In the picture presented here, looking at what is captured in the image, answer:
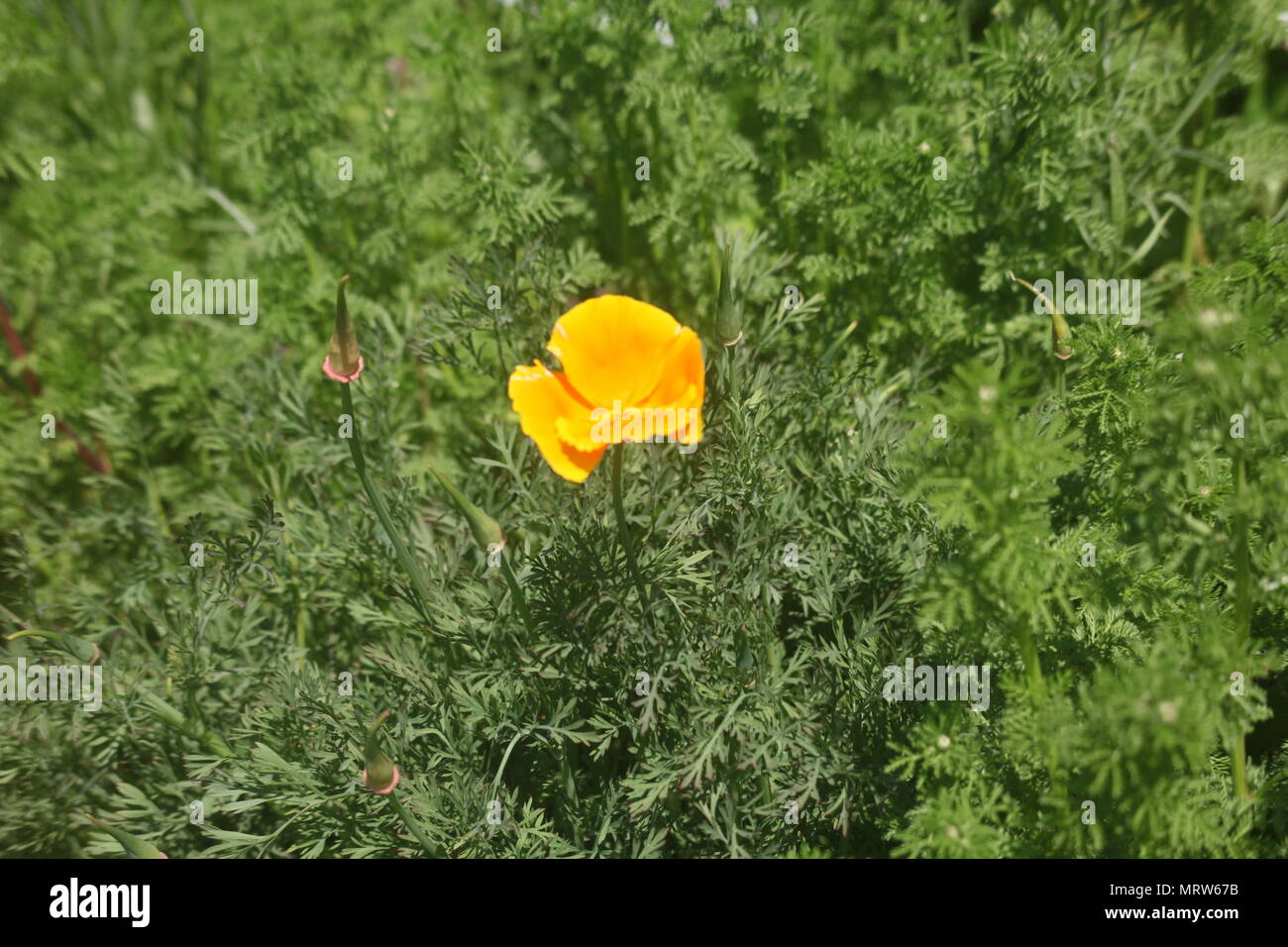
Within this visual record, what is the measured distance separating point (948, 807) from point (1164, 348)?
1087 mm

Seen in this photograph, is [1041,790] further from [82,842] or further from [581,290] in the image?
[82,842]

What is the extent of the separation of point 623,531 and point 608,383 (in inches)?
10.4

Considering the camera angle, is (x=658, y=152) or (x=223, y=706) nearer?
(x=223, y=706)

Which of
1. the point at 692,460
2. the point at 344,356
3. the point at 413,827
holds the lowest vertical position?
the point at 413,827

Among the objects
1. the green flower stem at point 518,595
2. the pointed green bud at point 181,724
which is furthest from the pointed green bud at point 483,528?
the pointed green bud at point 181,724

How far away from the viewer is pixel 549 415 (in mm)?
1654

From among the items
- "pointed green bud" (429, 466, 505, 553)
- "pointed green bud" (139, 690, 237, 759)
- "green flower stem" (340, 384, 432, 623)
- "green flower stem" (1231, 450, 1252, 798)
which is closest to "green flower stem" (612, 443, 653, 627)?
"pointed green bud" (429, 466, 505, 553)

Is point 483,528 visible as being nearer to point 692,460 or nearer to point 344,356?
point 344,356

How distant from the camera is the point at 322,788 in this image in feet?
6.31

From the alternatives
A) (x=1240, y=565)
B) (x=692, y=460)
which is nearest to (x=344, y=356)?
(x=692, y=460)

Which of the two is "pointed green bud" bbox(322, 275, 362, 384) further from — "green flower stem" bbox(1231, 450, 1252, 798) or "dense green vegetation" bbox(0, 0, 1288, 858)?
"green flower stem" bbox(1231, 450, 1252, 798)

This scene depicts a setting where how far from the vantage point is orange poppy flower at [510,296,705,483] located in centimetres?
163

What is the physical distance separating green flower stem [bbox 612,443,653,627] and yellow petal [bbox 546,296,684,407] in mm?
111
